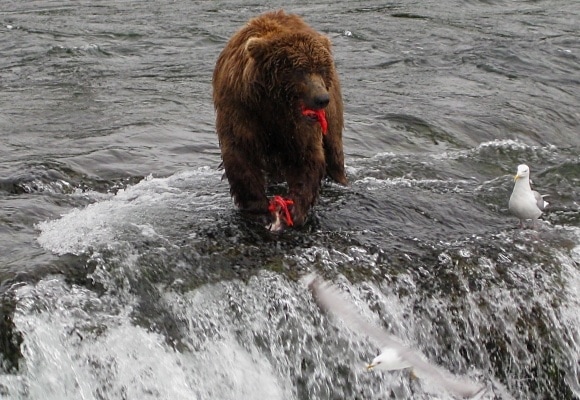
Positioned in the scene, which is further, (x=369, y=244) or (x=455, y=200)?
(x=455, y=200)

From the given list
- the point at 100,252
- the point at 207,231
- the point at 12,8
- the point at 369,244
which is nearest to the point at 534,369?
the point at 369,244

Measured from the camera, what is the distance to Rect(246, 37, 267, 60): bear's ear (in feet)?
20.6

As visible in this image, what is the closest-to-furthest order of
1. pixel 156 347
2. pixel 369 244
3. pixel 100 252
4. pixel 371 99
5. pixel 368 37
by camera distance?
1. pixel 156 347
2. pixel 100 252
3. pixel 369 244
4. pixel 371 99
5. pixel 368 37

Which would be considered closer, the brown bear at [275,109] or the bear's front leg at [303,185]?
the brown bear at [275,109]

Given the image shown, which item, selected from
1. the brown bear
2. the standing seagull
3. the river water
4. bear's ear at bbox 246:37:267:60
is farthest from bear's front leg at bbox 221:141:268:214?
the standing seagull

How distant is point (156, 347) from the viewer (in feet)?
18.4

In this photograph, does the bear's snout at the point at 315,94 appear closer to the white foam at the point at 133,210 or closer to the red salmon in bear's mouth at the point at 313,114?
the red salmon in bear's mouth at the point at 313,114

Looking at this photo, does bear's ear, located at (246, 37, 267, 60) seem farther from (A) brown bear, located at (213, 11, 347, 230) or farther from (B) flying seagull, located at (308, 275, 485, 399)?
(B) flying seagull, located at (308, 275, 485, 399)

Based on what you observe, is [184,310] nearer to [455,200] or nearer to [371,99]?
[455,200]

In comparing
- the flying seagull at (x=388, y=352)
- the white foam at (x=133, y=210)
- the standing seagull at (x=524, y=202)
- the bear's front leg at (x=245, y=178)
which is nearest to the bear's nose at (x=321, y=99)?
the bear's front leg at (x=245, y=178)

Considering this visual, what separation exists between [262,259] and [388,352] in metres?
1.20

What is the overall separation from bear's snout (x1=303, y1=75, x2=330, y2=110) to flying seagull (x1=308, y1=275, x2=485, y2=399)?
1.07 metres

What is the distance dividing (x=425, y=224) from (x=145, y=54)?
24.2 ft

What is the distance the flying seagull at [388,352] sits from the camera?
5.39 m
